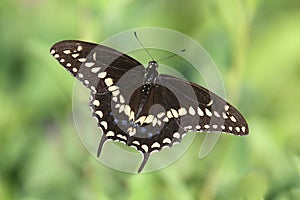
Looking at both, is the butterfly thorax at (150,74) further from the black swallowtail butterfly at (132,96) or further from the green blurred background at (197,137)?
the green blurred background at (197,137)

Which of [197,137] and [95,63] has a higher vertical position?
[197,137]

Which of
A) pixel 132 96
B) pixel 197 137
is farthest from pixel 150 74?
pixel 197 137

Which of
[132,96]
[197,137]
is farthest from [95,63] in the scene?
[197,137]

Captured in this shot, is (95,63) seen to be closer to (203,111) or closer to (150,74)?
(150,74)

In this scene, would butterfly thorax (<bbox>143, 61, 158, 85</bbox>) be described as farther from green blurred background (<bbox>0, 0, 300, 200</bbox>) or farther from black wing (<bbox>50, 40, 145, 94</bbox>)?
green blurred background (<bbox>0, 0, 300, 200</bbox>)

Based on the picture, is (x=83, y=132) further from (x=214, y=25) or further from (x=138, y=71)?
(x=214, y=25)

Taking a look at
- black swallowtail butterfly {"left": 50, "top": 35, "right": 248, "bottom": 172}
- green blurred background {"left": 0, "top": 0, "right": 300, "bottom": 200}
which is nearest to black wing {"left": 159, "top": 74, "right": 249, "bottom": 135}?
black swallowtail butterfly {"left": 50, "top": 35, "right": 248, "bottom": 172}

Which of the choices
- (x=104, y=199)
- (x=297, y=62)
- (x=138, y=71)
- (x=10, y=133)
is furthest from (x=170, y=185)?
(x=297, y=62)

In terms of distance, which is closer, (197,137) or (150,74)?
(150,74)
